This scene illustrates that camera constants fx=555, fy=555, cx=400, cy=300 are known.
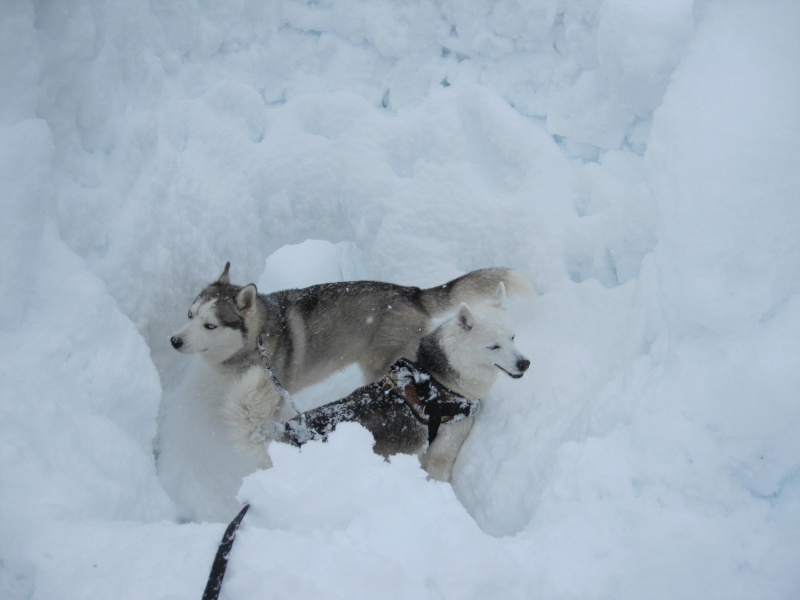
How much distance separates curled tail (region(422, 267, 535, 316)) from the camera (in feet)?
14.1

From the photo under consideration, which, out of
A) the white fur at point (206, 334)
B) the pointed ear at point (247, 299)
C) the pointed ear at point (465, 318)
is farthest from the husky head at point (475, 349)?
the white fur at point (206, 334)

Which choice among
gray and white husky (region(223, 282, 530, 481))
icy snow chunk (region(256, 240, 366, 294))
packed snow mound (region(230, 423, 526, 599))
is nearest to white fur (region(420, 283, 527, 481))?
gray and white husky (region(223, 282, 530, 481))

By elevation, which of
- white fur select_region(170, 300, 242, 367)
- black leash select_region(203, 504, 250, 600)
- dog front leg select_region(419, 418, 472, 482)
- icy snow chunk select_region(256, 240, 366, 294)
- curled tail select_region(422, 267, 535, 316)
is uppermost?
black leash select_region(203, 504, 250, 600)

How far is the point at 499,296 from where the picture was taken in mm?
4176

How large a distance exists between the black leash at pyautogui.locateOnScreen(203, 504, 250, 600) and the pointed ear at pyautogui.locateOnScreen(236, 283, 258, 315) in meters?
2.35

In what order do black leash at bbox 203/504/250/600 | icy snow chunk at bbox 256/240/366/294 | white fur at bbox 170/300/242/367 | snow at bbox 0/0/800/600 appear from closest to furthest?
black leash at bbox 203/504/250/600
snow at bbox 0/0/800/600
white fur at bbox 170/300/242/367
icy snow chunk at bbox 256/240/366/294

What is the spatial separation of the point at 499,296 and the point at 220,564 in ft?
9.29

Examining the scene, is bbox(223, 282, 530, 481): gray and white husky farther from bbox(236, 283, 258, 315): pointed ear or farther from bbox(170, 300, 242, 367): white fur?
bbox(236, 283, 258, 315): pointed ear

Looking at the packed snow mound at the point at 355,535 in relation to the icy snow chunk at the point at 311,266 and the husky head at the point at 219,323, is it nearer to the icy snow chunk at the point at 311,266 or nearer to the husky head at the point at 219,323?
the husky head at the point at 219,323

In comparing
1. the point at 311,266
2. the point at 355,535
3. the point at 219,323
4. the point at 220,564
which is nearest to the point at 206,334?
the point at 219,323

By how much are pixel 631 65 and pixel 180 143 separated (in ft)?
11.4

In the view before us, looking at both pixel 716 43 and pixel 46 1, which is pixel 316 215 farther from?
pixel 716 43

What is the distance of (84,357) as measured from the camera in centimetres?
286

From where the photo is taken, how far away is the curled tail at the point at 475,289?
4.29m
